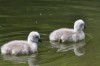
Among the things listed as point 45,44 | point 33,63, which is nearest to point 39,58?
point 33,63

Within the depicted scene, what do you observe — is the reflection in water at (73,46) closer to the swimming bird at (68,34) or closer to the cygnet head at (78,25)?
the swimming bird at (68,34)

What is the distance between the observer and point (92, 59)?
34.2 feet

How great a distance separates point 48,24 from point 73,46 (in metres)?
1.66

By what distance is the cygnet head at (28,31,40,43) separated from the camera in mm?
11102

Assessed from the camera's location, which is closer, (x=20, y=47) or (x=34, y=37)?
(x=20, y=47)

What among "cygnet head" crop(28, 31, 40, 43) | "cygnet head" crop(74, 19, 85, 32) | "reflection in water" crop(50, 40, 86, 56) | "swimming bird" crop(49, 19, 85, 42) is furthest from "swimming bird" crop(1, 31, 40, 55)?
"cygnet head" crop(74, 19, 85, 32)

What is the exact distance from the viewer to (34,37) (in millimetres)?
11141

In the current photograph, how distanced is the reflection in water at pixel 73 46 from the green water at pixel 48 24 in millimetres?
79

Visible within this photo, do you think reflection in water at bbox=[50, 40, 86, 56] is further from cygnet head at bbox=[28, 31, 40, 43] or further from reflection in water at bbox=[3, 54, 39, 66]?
reflection in water at bbox=[3, 54, 39, 66]

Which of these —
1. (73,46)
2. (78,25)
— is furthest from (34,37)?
(78,25)

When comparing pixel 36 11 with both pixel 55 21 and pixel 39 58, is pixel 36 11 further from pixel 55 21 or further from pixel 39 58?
pixel 39 58

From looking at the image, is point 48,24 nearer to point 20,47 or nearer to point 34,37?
point 34,37

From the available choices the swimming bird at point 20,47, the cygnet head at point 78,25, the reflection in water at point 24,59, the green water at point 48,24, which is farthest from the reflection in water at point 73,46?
the reflection in water at point 24,59

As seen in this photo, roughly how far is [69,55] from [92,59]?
1.78ft
